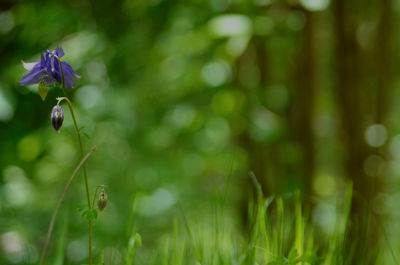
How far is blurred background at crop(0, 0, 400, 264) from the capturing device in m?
1.85

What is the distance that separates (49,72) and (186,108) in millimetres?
1148

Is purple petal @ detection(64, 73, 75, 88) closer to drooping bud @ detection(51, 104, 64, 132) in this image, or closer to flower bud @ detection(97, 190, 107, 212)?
drooping bud @ detection(51, 104, 64, 132)

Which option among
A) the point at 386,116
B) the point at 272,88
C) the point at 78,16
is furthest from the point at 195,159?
the point at 386,116

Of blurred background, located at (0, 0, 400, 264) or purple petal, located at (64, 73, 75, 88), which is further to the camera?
blurred background, located at (0, 0, 400, 264)

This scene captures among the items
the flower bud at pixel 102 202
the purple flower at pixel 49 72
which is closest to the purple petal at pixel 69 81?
the purple flower at pixel 49 72

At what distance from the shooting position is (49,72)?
94cm

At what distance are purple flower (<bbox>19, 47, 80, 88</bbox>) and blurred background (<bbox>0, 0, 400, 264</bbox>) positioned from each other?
308mm

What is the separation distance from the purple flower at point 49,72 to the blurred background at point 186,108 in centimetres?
31

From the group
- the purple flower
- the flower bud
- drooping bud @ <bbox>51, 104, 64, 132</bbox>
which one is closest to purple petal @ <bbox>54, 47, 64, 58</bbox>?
the purple flower

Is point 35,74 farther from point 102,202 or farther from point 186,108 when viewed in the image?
point 186,108

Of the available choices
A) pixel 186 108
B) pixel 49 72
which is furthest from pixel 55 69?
pixel 186 108

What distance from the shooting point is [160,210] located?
195 centimetres

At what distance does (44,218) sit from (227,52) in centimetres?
157

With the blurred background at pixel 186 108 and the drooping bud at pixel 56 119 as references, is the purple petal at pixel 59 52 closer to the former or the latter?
the drooping bud at pixel 56 119
